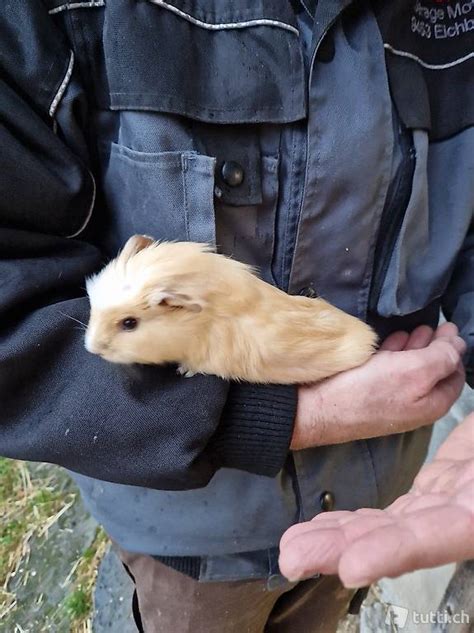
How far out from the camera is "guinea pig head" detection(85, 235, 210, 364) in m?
0.86

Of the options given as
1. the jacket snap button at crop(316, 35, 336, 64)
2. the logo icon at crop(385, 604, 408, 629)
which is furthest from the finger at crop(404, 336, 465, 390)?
the logo icon at crop(385, 604, 408, 629)

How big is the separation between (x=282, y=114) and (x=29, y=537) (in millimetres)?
1842

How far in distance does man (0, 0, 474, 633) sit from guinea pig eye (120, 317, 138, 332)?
2.6 inches

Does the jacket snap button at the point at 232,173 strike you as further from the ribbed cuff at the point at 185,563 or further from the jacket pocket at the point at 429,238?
the ribbed cuff at the point at 185,563

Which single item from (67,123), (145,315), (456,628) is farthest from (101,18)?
(456,628)

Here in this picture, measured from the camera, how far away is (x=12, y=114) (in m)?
0.72

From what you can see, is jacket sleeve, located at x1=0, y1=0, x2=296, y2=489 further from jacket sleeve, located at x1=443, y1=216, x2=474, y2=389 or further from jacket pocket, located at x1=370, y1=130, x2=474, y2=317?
jacket sleeve, located at x1=443, y1=216, x2=474, y2=389

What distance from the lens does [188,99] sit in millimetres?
797

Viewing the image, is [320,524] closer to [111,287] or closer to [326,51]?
[111,287]

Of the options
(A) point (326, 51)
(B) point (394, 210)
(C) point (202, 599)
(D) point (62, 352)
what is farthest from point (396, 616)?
(A) point (326, 51)

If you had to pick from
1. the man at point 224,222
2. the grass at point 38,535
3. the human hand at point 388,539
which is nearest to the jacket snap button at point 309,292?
the man at point 224,222

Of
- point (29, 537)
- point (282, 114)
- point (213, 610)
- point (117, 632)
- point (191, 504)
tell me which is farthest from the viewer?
point (29, 537)

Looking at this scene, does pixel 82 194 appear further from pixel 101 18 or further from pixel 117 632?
pixel 117 632

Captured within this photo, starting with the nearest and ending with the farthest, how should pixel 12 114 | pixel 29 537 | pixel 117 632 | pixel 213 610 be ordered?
1. pixel 12 114
2. pixel 213 610
3. pixel 117 632
4. pixel 29 537
